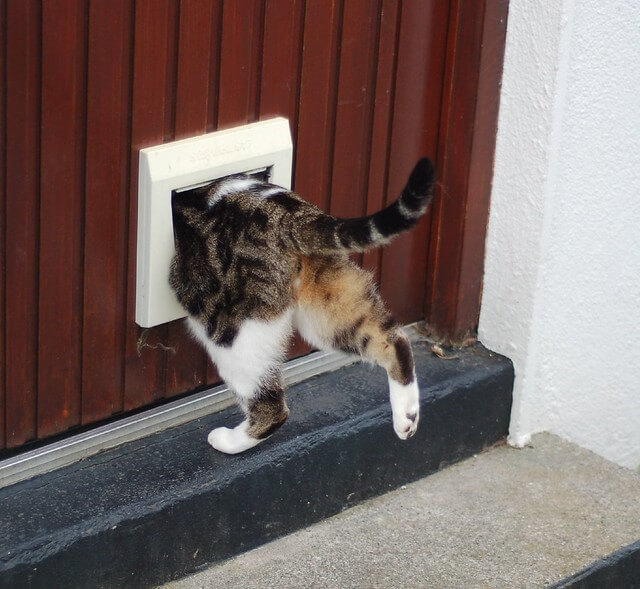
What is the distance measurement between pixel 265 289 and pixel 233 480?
1.68ft

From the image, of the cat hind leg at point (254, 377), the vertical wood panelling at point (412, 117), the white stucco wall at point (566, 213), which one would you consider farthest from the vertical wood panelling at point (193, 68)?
the white stucco wall at point (566, 213)

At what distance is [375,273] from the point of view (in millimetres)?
3508

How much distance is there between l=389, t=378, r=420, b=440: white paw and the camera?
3.02 m

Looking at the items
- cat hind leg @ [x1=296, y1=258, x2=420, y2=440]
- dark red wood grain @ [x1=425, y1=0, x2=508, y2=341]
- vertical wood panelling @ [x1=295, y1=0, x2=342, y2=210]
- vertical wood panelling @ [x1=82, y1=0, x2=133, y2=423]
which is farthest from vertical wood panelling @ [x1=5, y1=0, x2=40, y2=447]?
dark red wood grain @ [x1=425, y1=0, x2=508, y2=341]

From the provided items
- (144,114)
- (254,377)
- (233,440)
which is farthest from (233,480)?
(144,114)

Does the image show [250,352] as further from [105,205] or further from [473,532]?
[473,532]

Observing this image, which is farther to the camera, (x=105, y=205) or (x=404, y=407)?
(x=404, y=407)

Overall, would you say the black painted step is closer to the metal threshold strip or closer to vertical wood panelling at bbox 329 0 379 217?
the metal threshold strip

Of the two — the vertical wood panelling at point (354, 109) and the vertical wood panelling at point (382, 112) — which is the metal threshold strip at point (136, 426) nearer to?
the vertical wood panelling at point (382, 112)

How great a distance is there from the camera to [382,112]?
3336mm

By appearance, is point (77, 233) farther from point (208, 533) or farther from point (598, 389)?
point (598, 389)

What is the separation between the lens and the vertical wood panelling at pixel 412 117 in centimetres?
334

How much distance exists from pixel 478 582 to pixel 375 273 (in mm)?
1043

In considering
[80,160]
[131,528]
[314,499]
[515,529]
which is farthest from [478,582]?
[80,160]
